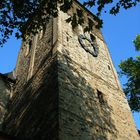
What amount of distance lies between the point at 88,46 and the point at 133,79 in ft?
13.1

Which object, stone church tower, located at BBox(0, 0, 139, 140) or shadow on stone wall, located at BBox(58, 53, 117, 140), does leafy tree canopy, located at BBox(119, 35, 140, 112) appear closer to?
stone church tower, located at BBox(0, 0, 139, 140)

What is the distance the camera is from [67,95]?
912 cm

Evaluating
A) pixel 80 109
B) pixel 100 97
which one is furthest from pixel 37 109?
pixel 100 97

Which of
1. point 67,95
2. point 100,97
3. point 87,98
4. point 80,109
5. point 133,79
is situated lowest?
point 80,109

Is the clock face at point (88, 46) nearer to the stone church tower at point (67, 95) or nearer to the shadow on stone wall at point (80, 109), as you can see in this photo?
the stone church tower at point (67, 95)

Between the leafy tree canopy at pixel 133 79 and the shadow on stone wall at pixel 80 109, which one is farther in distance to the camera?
the leafy tree canopy at pixel 133 79

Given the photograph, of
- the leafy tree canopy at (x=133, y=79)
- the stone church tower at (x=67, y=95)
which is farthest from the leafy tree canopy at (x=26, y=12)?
the leafy tree canopy at (x=133, y=79)

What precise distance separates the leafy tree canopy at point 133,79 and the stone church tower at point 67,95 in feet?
5.76

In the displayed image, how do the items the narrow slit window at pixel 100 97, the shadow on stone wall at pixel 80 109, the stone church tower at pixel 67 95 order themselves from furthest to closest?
the narrow slit window at pixel 100 97 < the stone church tower at pixel 67 95 < the shadow on stone wall at pixel 80 109

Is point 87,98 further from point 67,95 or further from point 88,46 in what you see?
point 88,46

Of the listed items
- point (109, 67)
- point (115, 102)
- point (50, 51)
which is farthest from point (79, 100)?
point (109, 67)

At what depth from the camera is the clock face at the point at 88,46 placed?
44.9ft

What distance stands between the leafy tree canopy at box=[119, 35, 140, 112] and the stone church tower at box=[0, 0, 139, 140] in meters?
1.75

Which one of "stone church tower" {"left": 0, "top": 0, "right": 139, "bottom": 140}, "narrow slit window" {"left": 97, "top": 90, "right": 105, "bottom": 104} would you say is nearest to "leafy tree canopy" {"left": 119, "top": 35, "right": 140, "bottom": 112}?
"stone church tower" {"left": 0, "top": 0, "right": 139, "bottom": 140}
